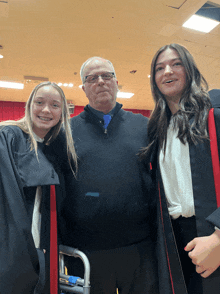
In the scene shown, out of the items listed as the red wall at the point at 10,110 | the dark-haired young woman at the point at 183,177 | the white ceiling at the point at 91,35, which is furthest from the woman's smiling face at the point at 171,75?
the red wall at the point at 10,110

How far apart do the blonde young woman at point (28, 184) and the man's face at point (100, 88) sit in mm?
216

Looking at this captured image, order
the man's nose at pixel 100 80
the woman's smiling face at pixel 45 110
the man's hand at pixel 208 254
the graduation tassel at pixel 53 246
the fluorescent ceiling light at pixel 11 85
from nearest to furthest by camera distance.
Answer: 1. the man's hand at pixel 208 254
2. the graduation tassel at pixel 53 246
3. the woman's smiling face at pixel 45 110
4. the man's nose at pixel 100 80
5. the fluorescent ceiling light at pixel 11 85

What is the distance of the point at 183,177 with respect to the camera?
1121 mm

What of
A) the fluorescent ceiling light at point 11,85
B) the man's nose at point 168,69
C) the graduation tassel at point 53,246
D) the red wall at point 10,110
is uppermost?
the fluorescent ceiling light at point 11,85

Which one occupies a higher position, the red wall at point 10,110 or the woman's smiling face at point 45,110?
the red wall at point 10,110

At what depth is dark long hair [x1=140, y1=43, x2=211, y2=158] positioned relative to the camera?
3.59 feet

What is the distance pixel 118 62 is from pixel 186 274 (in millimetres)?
5110

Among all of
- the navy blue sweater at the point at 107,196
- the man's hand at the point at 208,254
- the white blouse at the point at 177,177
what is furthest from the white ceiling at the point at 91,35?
the man's hand at the point at 208,254

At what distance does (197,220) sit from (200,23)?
13.5ft

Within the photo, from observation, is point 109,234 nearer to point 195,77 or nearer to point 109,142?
point 109,142

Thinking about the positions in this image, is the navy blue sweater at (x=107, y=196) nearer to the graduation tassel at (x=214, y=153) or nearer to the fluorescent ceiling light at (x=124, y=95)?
the graduation tassel at (x=214, y=153)

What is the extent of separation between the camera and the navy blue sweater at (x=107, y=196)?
1337mm

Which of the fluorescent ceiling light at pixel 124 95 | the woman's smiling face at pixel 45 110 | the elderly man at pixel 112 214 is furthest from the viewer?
the fluorescent ceiling light at pixel 124 95

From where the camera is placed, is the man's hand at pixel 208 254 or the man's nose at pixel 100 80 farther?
the man's nose at pixel 100 80
